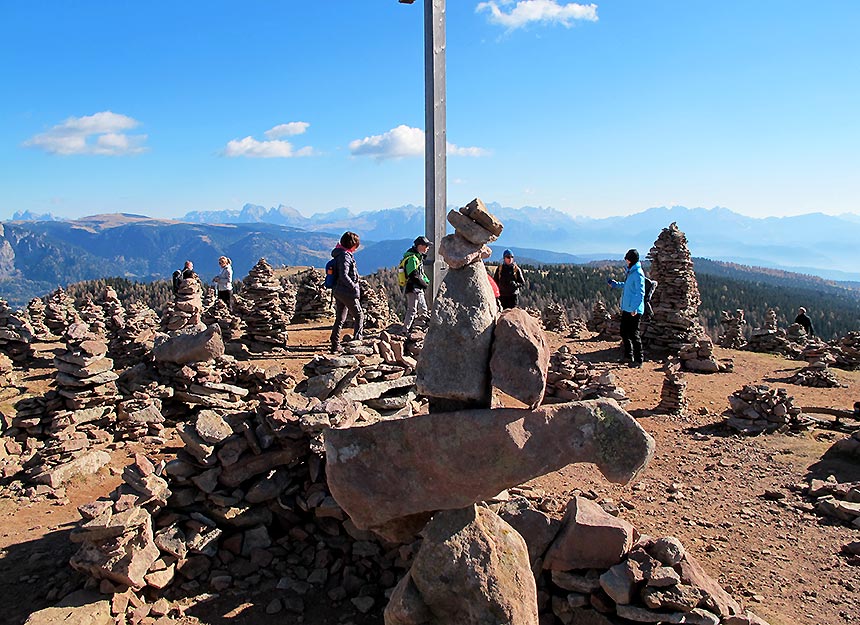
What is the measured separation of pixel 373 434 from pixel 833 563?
5731 mm

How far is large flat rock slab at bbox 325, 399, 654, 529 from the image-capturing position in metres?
4.39

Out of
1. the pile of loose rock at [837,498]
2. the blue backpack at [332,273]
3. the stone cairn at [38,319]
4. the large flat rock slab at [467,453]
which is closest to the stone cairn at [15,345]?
the stone cairn at [38,319]

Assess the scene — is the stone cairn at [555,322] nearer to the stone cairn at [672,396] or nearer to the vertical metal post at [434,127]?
the stone cairn at [672,396]

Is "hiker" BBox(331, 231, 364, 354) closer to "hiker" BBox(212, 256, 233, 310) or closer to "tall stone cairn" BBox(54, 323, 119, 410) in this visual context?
"tall stone cairn" BBox(54, 323, 119, 410)

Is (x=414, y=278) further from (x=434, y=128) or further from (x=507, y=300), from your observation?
(x=434, y=128)

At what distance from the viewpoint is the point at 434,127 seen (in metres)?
9.98

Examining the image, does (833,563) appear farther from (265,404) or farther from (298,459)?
(265,404)

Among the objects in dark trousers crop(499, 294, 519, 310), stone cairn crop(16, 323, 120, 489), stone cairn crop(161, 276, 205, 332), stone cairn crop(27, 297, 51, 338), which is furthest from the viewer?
stone cairn crop(27, 297, 51, 338)

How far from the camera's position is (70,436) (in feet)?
33.0

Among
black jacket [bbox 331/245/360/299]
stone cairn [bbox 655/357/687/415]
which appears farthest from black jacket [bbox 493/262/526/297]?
stone cairn [bbox 655/357/687/415]

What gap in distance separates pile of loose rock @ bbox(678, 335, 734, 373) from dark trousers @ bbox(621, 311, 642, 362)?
1300 millimetres

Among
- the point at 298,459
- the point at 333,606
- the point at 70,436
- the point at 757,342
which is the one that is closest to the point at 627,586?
the point at 333,606

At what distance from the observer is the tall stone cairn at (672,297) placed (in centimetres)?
1945

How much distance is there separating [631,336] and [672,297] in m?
4.47
